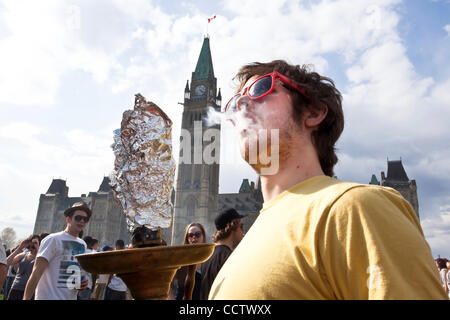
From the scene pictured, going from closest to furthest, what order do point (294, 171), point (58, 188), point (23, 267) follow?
point (294, 171)
point (23, 267)
point (58, 188)

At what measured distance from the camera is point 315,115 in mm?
1475

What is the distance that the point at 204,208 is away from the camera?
54.9 m

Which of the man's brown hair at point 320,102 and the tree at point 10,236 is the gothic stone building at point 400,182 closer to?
the man's brown hair at point 320,102

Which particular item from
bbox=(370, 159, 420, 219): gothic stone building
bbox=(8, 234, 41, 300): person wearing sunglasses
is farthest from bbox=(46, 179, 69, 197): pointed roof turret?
bbox=(8, 234, 41, 300): person wearing sunglasses

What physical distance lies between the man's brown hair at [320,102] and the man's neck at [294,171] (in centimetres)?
14

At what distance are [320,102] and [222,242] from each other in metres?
2.87

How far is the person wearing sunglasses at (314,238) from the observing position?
751 millimetres

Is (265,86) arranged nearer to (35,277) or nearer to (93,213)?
(35,277)

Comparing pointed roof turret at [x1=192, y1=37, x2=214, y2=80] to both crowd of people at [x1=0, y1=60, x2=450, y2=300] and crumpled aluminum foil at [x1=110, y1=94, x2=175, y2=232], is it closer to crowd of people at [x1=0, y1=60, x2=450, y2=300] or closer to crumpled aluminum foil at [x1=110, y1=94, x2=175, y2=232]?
crumpled aluminum foil at [x1=110, y1=94, x2=175, y2=232]

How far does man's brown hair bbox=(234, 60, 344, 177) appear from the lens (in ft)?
4.83

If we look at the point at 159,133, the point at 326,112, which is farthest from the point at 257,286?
the point at 159,133

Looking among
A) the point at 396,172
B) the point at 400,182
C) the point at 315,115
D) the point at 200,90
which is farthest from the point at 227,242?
the point at 200,90

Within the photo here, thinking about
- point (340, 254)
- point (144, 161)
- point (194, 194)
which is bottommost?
point (340, 254)
